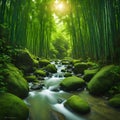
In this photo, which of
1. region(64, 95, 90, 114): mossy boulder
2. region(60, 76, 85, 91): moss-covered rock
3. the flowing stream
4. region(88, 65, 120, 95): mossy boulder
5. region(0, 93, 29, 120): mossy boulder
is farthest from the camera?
region(60, 76, 85, 91): moss-covered rock

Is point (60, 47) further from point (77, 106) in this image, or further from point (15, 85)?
point (77, 106)

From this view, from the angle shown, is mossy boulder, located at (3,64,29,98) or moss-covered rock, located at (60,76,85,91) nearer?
mossy boulder, located at (3,64,29,98)

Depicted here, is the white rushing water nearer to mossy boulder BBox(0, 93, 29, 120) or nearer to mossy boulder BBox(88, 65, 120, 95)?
mossy boulder BBox(0, 93, 29, 120)

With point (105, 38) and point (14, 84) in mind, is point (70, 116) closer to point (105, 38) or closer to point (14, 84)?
point (14, 84)

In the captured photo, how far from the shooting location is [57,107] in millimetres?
5148

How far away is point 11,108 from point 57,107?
1609mm

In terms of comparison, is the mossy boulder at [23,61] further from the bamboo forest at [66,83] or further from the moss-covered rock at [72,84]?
the moss-covered rock at [72,84]

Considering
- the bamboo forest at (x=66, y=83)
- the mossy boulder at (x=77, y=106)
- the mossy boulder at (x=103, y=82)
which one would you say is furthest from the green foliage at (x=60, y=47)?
the mossy boulder at (x=77, y=106)

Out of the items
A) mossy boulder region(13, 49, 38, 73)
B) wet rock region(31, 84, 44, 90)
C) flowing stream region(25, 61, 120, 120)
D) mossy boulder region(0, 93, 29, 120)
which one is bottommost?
flowing stream region(25, 61, 120, 120)

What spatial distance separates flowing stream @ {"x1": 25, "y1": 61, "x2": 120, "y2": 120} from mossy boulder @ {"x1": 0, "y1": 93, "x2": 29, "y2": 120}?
313 millimetres

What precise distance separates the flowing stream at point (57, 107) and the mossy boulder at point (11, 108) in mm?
313

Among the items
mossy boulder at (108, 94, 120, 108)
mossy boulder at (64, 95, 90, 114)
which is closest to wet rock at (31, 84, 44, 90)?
mossy boulder at (64, 95, 90, 114)

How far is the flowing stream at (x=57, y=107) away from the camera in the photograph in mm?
4402

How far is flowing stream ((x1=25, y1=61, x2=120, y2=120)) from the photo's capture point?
14.4ft
